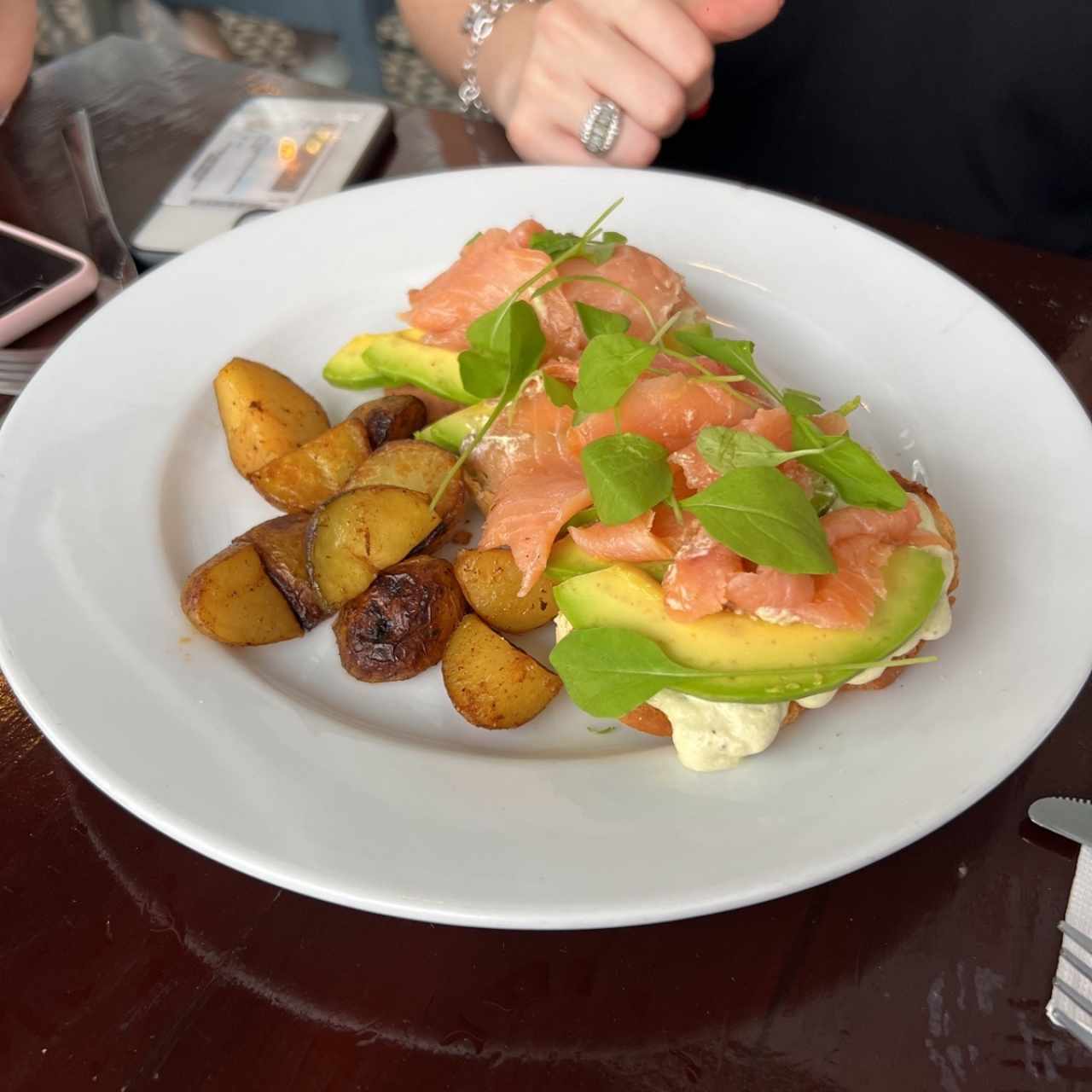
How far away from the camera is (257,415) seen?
1447mm

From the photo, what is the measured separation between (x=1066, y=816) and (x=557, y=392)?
2.58 feet

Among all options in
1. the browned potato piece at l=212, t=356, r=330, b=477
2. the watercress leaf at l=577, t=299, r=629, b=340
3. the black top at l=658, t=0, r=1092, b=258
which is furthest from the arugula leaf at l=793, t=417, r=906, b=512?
the black top at l=658, t=0, r=1092, b=258

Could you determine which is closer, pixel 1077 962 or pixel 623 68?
pixel 1077 962

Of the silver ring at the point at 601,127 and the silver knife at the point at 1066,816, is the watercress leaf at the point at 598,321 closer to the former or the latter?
the silver ring at the point at 601,127

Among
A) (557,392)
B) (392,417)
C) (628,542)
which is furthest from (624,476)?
(392,417)

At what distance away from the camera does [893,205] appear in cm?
230

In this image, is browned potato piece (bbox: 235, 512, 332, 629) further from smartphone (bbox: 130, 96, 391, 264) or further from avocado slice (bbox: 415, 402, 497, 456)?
smartphone (bbox: 130, 96, 391, 264)

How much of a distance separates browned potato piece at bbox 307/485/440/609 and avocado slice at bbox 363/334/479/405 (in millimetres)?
276

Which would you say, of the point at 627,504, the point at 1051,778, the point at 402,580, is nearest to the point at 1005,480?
the point at 1051,778

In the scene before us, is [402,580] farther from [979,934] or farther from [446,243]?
[446,243]

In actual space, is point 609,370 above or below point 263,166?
above

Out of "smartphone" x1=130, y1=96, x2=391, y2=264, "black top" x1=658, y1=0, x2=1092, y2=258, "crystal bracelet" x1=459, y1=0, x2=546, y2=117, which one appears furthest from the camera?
"crystal bracelet" x1=459, y1=0, x2=546, y2=117

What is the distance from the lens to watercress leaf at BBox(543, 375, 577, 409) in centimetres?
133

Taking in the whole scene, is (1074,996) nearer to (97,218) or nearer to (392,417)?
(392,417)
